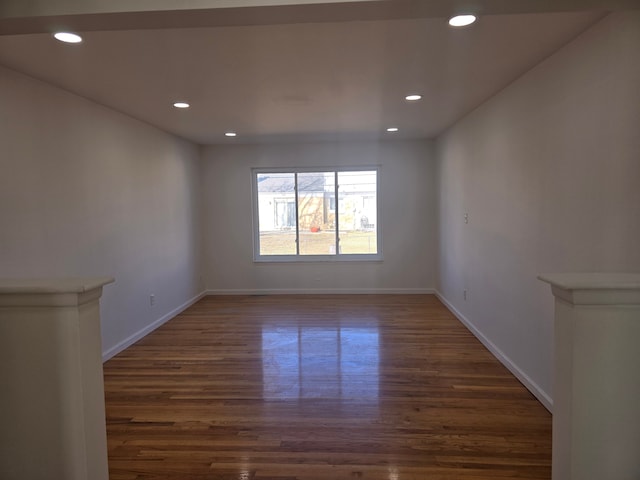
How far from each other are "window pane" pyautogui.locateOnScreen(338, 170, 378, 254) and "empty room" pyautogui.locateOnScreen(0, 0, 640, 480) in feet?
3.84

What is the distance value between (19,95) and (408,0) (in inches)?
112

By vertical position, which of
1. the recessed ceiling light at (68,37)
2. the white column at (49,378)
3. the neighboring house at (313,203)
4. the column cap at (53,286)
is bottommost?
the white column at (49,378)

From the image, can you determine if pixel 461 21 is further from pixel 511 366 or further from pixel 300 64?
pixel 511 366

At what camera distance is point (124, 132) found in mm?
4242

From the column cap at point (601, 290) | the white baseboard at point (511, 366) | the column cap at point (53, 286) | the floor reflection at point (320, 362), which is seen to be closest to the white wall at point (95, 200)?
the column cap at point (53, 286)

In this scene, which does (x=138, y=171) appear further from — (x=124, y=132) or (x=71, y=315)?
(x=71, y=315)

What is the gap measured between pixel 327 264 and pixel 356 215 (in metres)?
0.95

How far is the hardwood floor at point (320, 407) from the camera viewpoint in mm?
2232

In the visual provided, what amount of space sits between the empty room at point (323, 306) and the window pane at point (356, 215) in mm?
1169

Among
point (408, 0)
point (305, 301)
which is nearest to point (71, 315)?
point (408, 0)

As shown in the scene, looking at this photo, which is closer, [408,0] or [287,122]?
[408,0]

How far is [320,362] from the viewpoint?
12.2ft

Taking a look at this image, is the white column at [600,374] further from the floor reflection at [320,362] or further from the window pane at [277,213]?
the window pane at [277,213]

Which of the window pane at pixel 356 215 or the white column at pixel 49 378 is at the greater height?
the window pane at pixel 356 215
